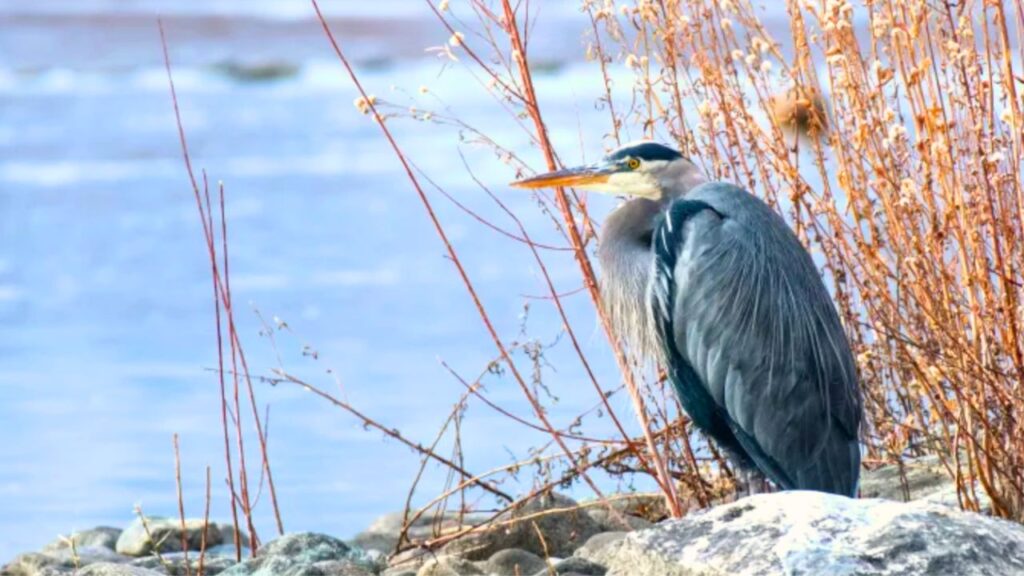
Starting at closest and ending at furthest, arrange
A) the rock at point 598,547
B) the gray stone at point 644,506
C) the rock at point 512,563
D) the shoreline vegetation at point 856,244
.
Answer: the shoreline vegetation at point 856,244, the rock at point 598,547, the rock at point 512,563, the gray stone at point 644,506

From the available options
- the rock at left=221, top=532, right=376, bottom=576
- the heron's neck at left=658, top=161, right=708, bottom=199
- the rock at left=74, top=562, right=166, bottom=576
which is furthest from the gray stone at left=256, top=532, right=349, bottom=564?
the heron's neck at left=658, top=161, right=708, bottom=199

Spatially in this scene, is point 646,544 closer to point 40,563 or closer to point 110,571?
point 110,571

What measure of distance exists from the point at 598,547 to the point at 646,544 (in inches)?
51.6

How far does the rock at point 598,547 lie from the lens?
4023 mm

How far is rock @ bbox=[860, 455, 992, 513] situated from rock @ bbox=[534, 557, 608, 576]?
94cm

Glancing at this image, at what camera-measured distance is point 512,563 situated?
433cm

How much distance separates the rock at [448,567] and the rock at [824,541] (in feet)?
2.93

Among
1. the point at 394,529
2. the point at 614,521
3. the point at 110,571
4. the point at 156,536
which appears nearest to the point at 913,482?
the point at 614,521

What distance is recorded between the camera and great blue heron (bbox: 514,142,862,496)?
164 inches

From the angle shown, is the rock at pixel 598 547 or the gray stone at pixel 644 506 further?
the gray stone at pixel 644 506

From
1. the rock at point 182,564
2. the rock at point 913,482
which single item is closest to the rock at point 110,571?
the rock at point 182,564

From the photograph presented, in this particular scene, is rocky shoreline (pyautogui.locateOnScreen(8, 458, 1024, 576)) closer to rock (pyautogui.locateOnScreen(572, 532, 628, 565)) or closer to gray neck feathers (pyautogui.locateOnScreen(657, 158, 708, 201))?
rock (pyautogui.locateOnScreen(572, 532, 628, 565))

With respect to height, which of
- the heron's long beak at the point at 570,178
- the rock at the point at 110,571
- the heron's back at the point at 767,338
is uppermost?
the heron's long beak at the point at 570,178

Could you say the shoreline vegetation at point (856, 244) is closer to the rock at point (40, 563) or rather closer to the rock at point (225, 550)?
the rock at point (40, 563)
